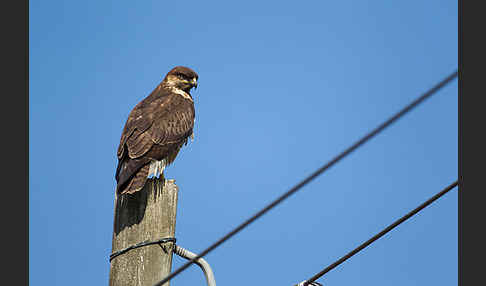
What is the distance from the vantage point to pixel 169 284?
420 centimetres

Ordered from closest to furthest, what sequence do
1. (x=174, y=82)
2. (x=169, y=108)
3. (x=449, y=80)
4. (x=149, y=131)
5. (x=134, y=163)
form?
(x=449, y=80) < (x=134, y=163) < (x=149, y=131) < (x=169, y=108) < (x=174, y=82)

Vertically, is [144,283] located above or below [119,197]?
below

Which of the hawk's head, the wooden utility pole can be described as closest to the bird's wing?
the hawk's head

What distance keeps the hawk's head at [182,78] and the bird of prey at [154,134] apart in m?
0.02

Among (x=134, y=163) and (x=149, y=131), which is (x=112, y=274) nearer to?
(x=134, y=163)

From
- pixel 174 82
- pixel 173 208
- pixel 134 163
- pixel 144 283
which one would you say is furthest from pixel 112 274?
pixel 174 82

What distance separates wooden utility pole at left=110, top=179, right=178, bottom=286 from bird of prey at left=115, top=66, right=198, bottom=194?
207 mm

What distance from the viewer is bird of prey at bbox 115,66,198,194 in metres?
5.09

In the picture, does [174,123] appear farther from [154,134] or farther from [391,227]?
[391,227]

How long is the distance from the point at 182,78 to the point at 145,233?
4.05 metres

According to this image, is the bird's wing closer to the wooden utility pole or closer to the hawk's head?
the hawk's head

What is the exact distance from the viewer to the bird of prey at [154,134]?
5.09m

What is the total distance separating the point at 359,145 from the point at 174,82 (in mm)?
5188

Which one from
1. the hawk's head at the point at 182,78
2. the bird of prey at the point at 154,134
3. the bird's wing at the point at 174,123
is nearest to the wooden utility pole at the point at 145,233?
the bird of prey at the point at 154,134
